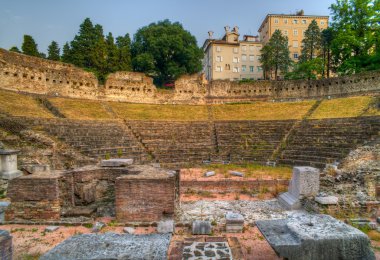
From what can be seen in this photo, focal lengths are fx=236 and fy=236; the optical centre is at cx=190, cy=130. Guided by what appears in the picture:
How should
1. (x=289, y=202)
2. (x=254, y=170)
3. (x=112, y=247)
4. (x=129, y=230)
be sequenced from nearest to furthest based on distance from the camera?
(x=112, y=247) → (x=129, y=230) → (x=289, y=202) → (x=254, y=170)

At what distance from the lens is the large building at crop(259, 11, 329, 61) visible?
156ft

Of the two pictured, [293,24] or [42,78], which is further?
[293,24]

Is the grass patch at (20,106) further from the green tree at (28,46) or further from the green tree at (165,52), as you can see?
the green tree at (165,52)

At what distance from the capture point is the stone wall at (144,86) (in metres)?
19.8

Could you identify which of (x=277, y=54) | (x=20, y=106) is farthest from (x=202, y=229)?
(x=277, y=54)

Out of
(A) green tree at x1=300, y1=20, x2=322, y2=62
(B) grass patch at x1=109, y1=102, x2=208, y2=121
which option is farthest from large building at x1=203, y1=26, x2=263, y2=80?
(B) grass patch at x1=109, y1=102, x2=208, y2=121

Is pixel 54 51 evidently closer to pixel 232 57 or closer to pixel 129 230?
pixel 232 57

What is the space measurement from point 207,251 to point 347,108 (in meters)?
20.3

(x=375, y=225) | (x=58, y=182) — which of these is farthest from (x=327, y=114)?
(x=58, y=182)

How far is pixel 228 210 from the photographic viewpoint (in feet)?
25.8

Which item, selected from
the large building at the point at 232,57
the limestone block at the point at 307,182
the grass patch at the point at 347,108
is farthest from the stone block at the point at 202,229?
the large building at the point at 232,57

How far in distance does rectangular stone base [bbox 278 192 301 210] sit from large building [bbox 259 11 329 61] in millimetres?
45781

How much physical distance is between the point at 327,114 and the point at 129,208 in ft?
60.0

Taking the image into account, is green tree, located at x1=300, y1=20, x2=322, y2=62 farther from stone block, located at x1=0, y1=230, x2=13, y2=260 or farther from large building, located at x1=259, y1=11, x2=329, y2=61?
stone block, located at x1=0, y1=230, x2=13, y2=260
